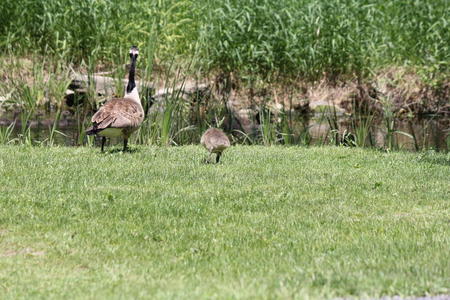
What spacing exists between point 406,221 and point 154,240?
9.04 ft

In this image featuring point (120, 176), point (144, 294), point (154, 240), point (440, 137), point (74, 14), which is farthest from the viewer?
point (74, 14)

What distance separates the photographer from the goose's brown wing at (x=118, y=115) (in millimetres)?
12836

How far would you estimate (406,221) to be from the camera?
8414mm

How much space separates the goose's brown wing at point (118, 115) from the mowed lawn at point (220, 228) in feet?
1.99

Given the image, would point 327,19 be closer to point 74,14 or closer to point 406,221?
point 74,14

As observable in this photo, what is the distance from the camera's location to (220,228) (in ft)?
26.6

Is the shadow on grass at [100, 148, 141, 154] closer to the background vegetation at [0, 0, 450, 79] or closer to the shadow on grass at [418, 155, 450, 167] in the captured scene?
the shadow on grass at [418, 155, 450, 167]

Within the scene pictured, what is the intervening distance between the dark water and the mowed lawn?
12.2ft

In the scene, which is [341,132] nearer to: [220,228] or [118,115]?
[118,115]

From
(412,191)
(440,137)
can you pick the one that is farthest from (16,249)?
(440,137)

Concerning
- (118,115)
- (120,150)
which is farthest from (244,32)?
(118,115)

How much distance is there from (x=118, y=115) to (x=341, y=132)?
703 centimetres

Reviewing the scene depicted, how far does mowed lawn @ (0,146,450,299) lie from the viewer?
6230 mm

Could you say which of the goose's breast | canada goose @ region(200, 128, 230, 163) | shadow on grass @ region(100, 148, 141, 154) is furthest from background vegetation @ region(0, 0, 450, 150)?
canada goose @ region(200, 128, 230, 163)
